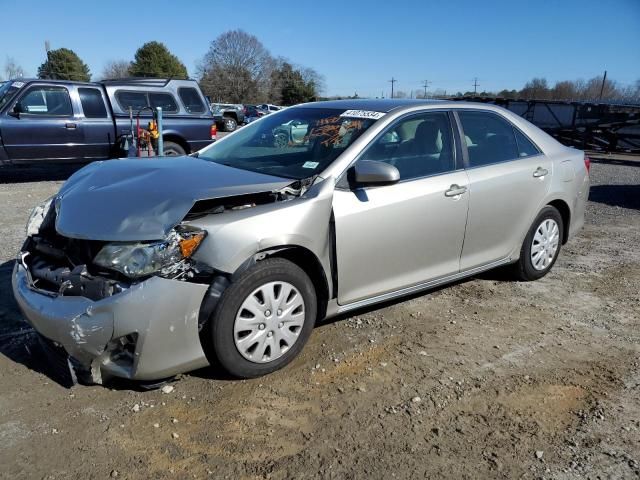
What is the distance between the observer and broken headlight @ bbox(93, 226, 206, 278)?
2.73 m

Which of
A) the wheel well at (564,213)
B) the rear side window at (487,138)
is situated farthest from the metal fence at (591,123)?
the rear side window at (487,138)

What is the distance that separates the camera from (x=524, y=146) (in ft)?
15.3

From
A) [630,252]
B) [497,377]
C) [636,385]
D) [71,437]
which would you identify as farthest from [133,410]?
[630,252]

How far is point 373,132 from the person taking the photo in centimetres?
362

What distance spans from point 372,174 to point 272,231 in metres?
0.76

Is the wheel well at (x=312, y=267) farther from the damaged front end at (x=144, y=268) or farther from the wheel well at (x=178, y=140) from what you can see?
the wheel well at (x=178, y=140)

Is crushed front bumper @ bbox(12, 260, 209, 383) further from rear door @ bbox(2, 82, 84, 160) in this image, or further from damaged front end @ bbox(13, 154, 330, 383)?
rear door @ bbox(2, 82, 84, 160)

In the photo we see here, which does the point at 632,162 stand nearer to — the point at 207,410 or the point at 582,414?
the point at 582,414

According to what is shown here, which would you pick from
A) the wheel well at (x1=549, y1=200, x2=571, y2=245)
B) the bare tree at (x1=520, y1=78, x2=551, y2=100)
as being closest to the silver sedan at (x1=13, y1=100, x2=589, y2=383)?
the wheel well at (x1=549, y1=200, x2=571, y2=245)

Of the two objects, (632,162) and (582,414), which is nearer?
(582,414)

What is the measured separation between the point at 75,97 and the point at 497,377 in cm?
947

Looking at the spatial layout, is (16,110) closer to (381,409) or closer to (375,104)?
(375,104)

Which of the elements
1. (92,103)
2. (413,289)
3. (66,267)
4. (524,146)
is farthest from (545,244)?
(92,103)

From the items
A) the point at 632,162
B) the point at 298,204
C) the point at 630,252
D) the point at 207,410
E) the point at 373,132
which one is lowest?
the point at 632,162
